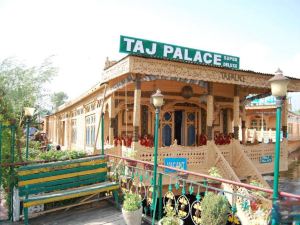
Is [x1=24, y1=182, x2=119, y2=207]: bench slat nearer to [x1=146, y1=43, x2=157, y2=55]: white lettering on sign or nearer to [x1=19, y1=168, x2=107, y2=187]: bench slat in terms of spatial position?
[x1=19, y1=168, x2=107, y2=187]: bench slat

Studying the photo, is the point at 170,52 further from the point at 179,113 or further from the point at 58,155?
the point at 58,155

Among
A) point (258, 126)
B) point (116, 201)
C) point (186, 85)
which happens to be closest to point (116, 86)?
point (186, 85)

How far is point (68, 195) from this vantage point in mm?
5812

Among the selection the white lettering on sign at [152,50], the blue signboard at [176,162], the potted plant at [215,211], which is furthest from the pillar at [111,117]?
the potted plant at [215,211]

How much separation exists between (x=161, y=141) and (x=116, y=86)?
426 cm

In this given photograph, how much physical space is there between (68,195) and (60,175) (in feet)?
1.74

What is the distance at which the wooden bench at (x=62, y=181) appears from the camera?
553 cm

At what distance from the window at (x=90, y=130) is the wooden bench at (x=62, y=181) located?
29.7 ft

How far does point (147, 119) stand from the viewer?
13.9 m

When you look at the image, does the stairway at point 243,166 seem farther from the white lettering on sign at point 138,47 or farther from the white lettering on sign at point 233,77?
the white lettering on sign at point 138,47

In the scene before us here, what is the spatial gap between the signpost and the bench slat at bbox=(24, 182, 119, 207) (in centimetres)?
460

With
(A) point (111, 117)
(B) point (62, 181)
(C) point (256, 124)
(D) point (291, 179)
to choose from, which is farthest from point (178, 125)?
(C) point (256, 124)

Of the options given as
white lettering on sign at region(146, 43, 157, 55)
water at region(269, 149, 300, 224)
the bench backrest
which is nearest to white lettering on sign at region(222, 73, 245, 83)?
white lettering on sign at region(146, 43, 157, 55)

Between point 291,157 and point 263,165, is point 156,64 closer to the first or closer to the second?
point 263,165
